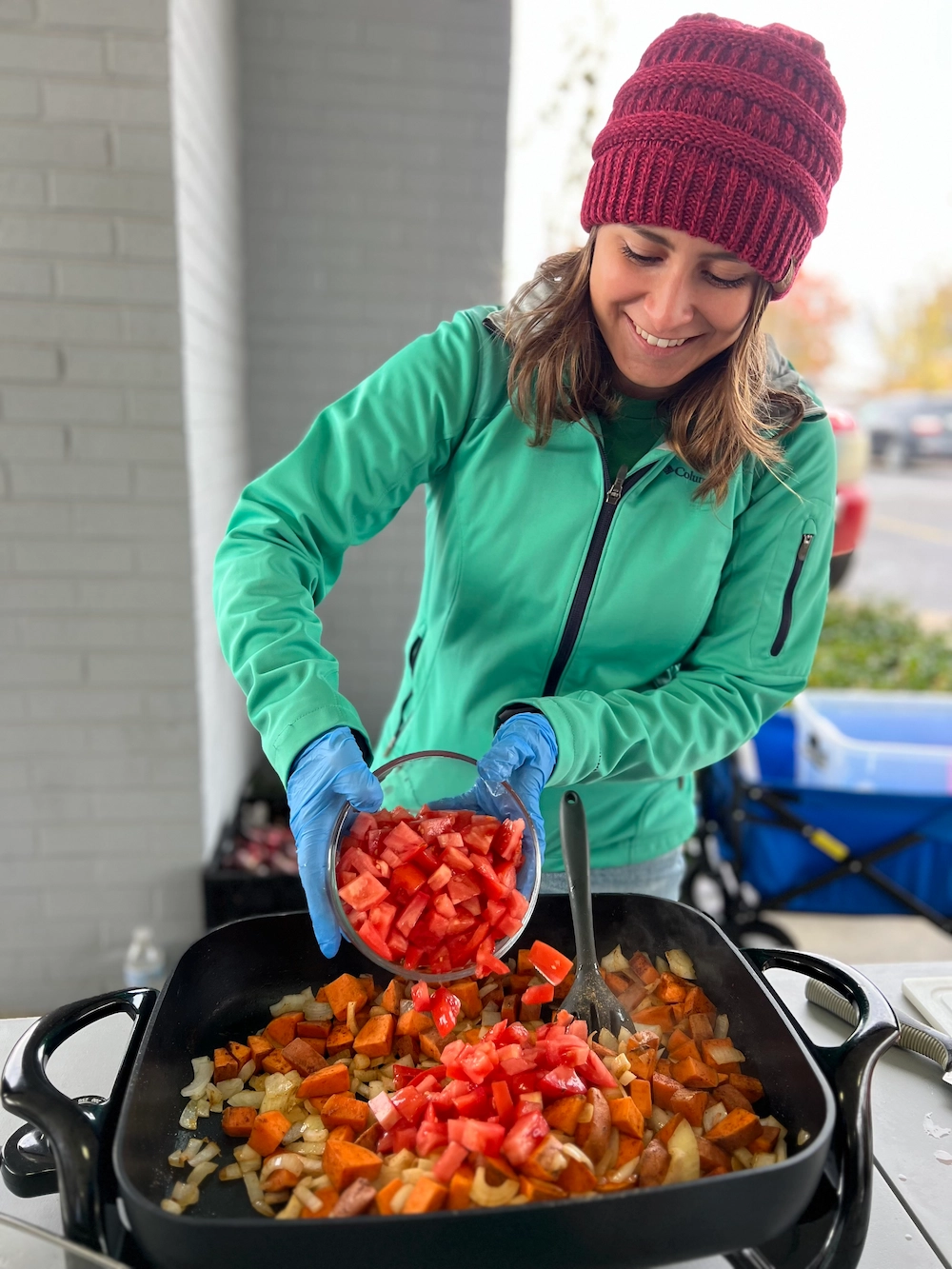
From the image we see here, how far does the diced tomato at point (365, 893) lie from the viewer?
39.9 inches

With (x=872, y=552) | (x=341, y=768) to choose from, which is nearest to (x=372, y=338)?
(x=341, y=768)

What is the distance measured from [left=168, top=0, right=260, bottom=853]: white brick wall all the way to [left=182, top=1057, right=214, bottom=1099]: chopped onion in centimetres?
156

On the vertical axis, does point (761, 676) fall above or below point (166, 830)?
above

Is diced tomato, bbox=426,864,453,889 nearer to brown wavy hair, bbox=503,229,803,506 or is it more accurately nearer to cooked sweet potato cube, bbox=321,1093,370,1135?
cooked sweet potato cube, bbox=321,1093,370,1135

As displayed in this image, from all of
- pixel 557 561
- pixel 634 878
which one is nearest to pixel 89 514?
pixel 557 561

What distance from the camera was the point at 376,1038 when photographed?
1.05m

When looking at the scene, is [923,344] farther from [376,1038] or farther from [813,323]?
[376,1038]

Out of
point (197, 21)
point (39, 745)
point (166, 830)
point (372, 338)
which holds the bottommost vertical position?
point (166, 830)

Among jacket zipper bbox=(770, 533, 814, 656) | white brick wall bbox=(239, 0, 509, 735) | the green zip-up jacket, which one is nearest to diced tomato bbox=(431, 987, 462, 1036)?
the green zip-up jacket

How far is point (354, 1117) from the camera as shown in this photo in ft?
3.12

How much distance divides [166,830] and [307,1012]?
5.22 feet

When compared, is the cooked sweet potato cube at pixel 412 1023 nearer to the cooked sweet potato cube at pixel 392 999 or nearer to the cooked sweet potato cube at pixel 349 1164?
the cooked sweet potato cube at pixel 392 999

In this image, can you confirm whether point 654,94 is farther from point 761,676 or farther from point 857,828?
point 857,828

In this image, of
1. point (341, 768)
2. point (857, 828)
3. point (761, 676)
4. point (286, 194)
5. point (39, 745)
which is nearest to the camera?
point (341, 768)
